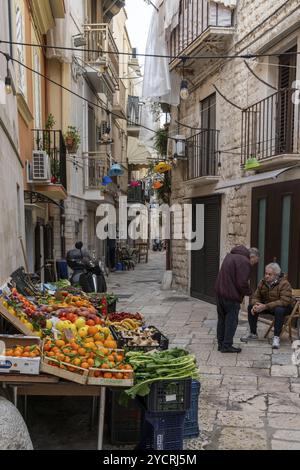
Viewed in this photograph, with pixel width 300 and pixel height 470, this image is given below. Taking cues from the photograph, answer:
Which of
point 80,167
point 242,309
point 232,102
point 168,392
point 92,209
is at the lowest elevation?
point 242,309

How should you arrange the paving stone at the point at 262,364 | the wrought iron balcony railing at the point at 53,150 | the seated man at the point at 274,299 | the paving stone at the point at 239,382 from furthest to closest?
1. the wrought iron balcony railing at the point at 53,150
2. the seated man at the point at 274,299
3. the paving stone at the point at 262,364
4. the paving stone at the point at 239,382

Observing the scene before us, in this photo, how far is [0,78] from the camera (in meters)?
5.63

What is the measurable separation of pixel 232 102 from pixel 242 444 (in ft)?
25.2

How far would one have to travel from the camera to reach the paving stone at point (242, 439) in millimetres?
3748

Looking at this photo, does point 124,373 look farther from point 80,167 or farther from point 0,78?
point 80,167

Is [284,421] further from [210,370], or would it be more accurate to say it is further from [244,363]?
[244,363]

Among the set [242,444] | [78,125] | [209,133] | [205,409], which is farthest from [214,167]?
[242,444]

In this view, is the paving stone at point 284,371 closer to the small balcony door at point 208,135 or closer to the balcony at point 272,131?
the balcony at point 272,131

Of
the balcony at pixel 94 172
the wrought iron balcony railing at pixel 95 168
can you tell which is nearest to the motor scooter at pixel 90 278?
the balcony at pixel 94 172

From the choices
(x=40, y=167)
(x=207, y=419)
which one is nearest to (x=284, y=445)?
(x=207, y=419)

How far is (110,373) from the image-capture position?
3.49m

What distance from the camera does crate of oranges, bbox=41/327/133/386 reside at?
3.42 metres

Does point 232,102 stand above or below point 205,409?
above

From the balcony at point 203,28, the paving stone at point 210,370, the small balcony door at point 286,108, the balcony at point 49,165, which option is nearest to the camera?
the paving stone at point 210,370
